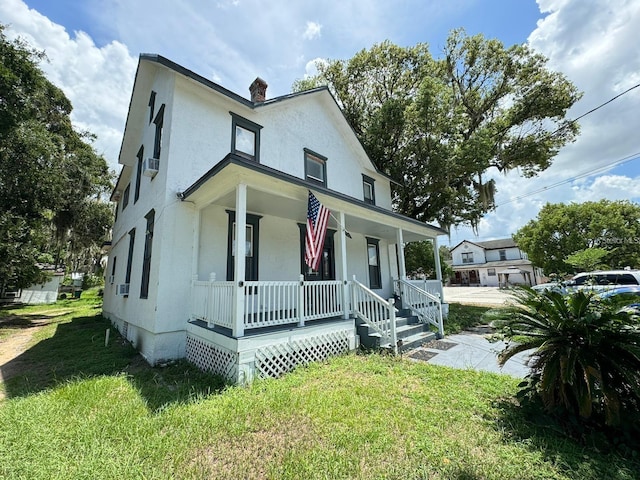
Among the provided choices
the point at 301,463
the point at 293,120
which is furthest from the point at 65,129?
the point at 301,463

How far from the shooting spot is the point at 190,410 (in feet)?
12.6

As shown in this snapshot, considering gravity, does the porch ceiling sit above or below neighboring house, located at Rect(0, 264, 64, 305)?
above

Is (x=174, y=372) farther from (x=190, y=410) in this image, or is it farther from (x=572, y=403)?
(x=572, y=403)

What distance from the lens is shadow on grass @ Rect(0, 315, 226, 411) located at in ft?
15.2

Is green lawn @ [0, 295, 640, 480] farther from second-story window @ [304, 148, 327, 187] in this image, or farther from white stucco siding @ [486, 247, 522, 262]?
white stucco siding @ [486, 247, 522, 262]

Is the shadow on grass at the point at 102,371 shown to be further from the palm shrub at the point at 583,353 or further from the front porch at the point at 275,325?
the palm shrub at the point at 583,353

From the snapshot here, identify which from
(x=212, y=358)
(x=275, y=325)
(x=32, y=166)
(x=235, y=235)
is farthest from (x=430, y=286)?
(x=32, y=166)

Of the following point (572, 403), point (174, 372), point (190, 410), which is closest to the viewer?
point (572, 403)

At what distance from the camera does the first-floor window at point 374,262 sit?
11840 millimetres

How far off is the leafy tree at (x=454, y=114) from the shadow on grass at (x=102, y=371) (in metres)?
12.4

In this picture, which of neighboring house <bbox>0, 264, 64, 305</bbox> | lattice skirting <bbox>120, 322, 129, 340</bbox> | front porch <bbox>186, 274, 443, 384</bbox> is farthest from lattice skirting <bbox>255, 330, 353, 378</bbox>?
neighboring house <bbox>0, 264, 64, 305</bbox>

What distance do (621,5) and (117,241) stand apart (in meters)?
19.7

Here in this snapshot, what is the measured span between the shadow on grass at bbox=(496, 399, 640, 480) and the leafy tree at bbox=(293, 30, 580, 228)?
432 inches

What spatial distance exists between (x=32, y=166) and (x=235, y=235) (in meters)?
12.9
